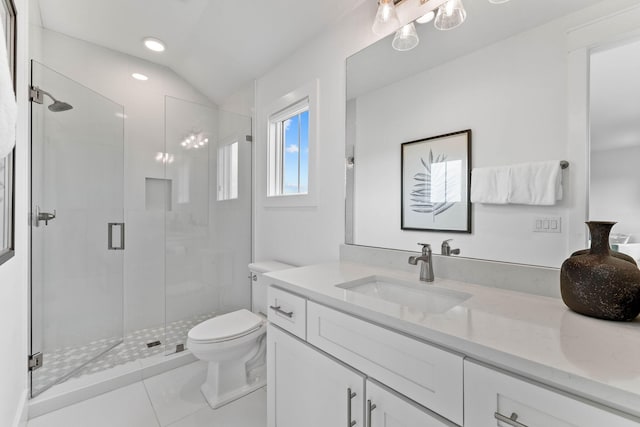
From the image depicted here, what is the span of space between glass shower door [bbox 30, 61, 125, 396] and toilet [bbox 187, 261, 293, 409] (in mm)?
989

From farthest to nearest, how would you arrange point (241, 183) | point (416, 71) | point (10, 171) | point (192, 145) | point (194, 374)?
point (241, 183) → point (192, 145) → point (194, 374) → point (416, 71) → point (10, 171)

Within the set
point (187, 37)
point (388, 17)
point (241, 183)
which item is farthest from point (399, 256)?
point (187, 37)

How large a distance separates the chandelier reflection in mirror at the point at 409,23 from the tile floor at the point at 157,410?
2179mm

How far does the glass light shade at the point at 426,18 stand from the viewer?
1.30m

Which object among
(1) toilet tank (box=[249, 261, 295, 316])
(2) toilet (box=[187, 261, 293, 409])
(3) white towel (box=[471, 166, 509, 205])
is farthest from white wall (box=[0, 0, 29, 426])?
(3) white towel (box=[471, 166, 509, 205])

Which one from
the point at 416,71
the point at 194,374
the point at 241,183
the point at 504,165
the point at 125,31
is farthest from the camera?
the point at 241,183

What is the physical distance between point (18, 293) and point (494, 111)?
7.87 feet

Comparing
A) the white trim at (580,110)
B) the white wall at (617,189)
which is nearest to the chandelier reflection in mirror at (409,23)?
the white trim at (580,110)

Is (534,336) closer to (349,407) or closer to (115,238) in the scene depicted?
(349,407)

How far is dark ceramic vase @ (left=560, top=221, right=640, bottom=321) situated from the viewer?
0.71 metres

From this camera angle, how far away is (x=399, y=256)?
1.39 metres

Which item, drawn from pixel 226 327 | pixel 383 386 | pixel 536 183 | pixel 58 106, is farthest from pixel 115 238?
pixel 536 183

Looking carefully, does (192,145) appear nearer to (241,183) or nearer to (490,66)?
(241,183)

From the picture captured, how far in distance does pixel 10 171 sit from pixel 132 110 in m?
1.49
